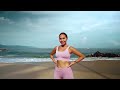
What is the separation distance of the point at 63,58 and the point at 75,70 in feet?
2.20

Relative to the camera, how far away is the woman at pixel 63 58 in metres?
3.61

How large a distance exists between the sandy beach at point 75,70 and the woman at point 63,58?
416 mm

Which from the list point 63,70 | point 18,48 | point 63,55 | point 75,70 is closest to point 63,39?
point 63,55

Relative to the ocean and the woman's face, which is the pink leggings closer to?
the woman's face

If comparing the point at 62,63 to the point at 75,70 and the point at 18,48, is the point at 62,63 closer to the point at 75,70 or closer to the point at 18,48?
the point at 75,70

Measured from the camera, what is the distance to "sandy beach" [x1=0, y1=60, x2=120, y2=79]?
4.34 m

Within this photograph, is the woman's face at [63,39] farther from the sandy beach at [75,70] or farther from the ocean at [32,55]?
the sandy beach at [75,70]

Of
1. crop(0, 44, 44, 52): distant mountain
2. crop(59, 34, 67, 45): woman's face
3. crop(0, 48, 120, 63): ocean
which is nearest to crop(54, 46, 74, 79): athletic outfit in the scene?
crop(59, 34, 67, 45): woman's face

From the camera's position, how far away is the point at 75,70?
434 centimetres
